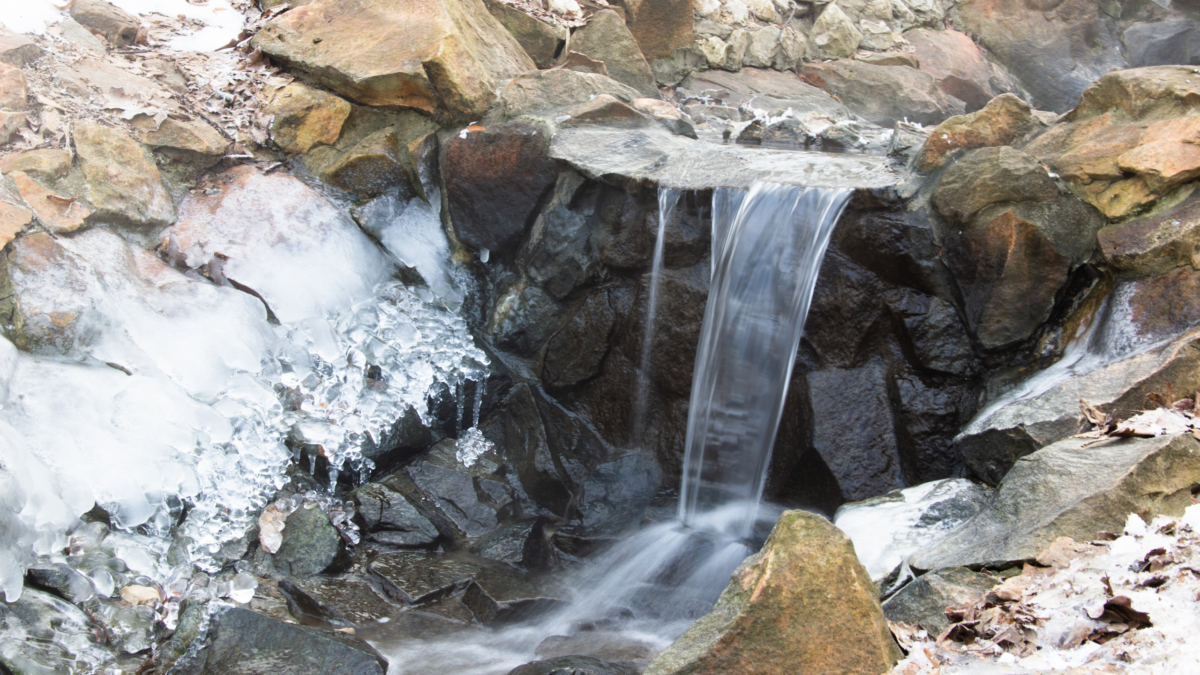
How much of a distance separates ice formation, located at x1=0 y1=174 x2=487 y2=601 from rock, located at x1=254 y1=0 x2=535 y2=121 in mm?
854

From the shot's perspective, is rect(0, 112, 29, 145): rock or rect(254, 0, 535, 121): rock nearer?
rect(0, 112, 29, 145): rock

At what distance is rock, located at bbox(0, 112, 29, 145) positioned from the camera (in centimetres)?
407

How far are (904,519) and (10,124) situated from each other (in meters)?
4.85

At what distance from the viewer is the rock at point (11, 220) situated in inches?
143

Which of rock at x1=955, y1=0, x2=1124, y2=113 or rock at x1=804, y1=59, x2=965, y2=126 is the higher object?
rock at x1=955, y1=0, x2=1124, y2=113

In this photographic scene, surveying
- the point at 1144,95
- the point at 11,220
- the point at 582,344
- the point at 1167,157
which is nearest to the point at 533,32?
the point at 582,344

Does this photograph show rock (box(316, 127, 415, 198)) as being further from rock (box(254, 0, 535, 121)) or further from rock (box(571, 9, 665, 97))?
rock (box(571, 9, 665, 97))

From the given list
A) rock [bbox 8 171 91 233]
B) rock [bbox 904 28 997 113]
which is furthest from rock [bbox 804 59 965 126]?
rock [bbox 8 171 91 233]

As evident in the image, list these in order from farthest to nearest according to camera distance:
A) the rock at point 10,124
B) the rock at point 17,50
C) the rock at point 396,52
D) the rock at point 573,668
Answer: the rock at point 396,52, the rock at point 17,50, the rock at point 10,124, the rock at point 573,668

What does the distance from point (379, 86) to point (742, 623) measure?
13.8ft

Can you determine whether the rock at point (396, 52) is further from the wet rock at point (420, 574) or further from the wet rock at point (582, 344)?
the wet rock at point (420, 574)

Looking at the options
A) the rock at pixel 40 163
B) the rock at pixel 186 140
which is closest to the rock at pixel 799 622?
the rock at pixel 40 163

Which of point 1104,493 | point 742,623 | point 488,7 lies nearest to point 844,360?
point 1104,493

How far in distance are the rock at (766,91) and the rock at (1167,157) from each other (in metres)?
3.60
